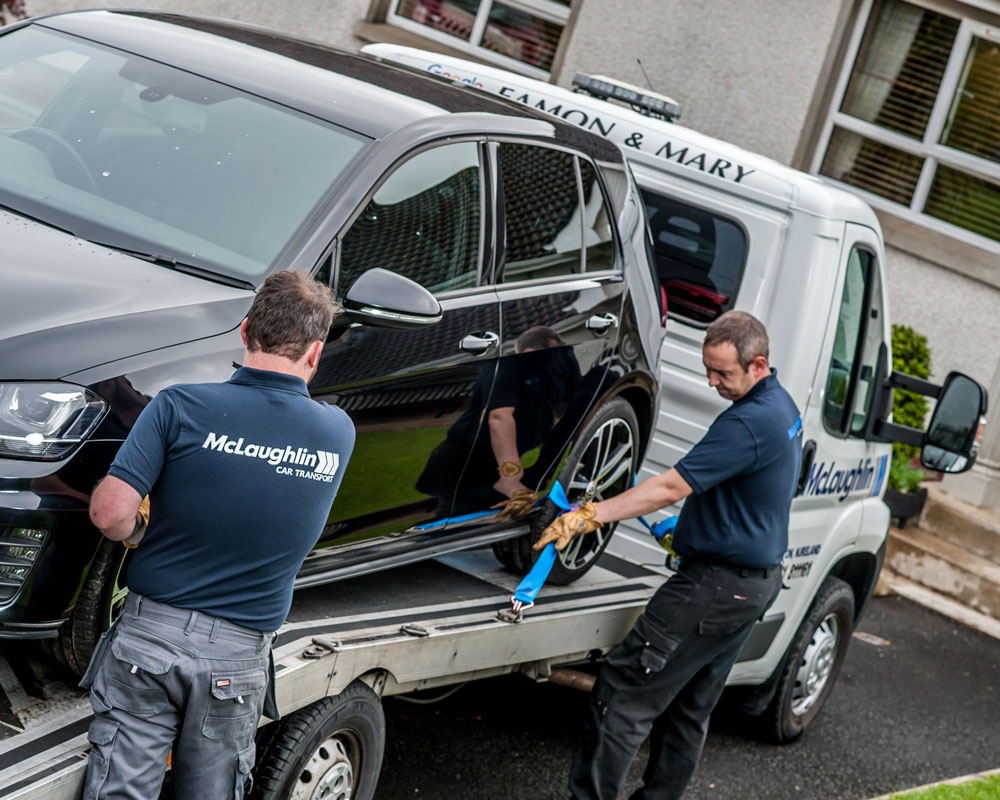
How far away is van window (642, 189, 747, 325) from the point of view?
6.16 m

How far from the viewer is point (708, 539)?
16.9 feet

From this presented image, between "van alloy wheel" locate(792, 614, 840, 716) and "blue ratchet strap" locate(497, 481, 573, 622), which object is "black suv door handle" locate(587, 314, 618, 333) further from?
"van alloy wheel" locate(792, 614, 840, 716)

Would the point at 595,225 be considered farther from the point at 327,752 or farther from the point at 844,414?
the point at 327,752

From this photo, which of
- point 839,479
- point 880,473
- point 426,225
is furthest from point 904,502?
point 426,225

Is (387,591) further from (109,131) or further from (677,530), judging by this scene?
(109,131)

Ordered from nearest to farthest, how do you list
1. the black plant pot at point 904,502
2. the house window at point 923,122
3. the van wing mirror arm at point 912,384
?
the van wing mirror arm at point 912,384
the black plant pot at point 904,502
the house window at point 923,122

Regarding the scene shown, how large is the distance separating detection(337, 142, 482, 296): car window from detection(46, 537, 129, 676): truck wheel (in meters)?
1.04

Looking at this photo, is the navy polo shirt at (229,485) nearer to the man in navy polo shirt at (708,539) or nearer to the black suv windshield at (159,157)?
the black suv windshield at (159,157)

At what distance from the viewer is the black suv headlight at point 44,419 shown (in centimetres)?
309

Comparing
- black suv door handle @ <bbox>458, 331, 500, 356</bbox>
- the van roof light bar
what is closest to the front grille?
black suv door handle @ <bbox>458, 331, 500, 356</bbox>

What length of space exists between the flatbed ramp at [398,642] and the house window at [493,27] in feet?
26.6

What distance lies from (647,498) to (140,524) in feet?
7.89

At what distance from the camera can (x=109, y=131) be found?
422 cm

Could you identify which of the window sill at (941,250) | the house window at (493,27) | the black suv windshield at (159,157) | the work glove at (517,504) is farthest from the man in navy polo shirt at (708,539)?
the house window at (493,27)
